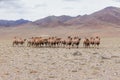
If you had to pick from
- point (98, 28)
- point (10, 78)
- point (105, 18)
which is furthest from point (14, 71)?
point (105, 18)

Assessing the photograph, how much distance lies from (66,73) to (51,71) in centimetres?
98

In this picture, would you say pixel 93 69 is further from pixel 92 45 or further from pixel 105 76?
pixel 92 45

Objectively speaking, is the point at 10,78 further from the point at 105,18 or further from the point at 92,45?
the point at 105,18

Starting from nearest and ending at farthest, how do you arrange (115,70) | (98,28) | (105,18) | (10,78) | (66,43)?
(10,78) → (115,70) → (66,43) → (98,28) → (105,18)

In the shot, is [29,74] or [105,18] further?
[105,18]

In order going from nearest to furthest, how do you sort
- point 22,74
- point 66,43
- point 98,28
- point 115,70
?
point 22,74 < point 115,70 < point 66,43 < point 98,28

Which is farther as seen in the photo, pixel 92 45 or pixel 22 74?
pixel 92 45

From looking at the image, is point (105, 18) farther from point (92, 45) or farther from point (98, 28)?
point (92, 45)

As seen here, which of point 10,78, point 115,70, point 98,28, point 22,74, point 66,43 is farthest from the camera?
point 98,28

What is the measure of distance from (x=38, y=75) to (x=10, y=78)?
147 cm

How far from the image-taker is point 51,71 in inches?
746

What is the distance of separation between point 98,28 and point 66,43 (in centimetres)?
11518

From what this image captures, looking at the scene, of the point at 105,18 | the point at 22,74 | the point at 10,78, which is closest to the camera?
the point at 10,78

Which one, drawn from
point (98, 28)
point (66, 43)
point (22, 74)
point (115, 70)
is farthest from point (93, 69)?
point (98, 28)
